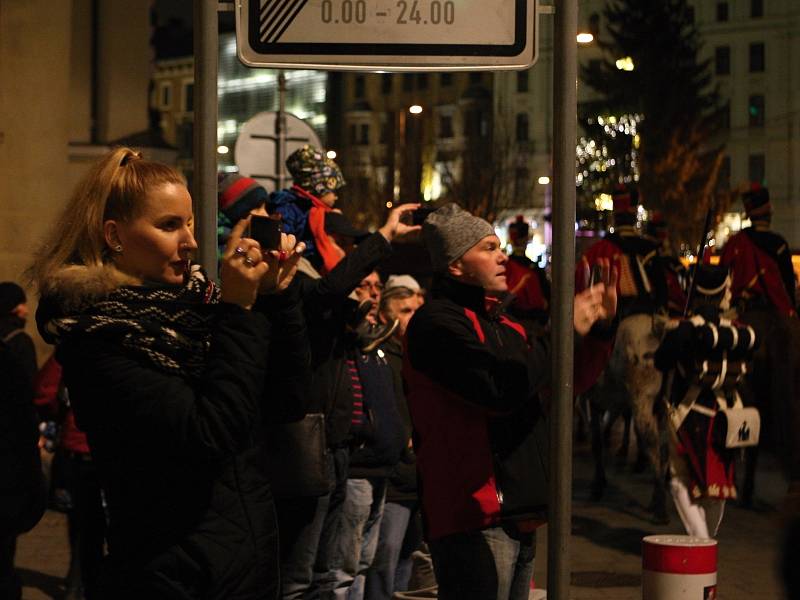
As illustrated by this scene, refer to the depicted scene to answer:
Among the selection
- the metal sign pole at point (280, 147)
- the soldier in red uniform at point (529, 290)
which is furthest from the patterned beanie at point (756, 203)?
the metal sign pole at point (280, 147)

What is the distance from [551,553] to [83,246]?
1.43 meters

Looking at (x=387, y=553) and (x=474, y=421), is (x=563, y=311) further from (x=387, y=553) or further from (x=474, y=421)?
(x=387, y=553)

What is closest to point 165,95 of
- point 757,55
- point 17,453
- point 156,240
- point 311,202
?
point 757,55

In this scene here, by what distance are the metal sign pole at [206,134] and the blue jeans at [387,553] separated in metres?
4.07

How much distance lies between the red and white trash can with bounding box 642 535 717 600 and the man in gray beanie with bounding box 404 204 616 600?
570 mm

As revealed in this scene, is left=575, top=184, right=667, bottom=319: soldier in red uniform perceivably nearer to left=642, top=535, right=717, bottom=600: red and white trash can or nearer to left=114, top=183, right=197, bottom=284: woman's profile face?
left=642, top=535, right=717, bottom=600: red and white trash can

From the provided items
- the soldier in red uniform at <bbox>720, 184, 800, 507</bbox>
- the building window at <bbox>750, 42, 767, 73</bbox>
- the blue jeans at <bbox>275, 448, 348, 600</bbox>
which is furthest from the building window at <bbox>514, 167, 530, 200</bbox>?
the blue jeans at <bbox>275, 448, 348, 600</bbox>

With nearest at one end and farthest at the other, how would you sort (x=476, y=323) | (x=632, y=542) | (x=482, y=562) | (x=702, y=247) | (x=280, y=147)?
(x=482, y=562), (x=476, y=323), (x=702, y=247), (x=632, y=542), (x=280, y=147)

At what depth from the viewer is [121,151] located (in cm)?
380

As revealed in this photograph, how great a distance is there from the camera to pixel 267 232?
354cm

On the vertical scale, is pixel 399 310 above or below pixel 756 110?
below

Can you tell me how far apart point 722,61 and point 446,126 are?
71.9 feet

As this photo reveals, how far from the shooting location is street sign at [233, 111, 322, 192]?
1443 cm

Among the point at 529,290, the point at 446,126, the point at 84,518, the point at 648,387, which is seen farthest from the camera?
the point at 446,126
